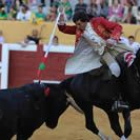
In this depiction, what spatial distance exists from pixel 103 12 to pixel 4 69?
114 inches

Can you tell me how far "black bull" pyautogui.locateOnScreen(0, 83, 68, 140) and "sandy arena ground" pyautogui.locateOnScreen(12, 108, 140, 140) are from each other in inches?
55.3

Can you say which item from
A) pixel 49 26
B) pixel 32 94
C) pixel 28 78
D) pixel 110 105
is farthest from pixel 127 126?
pixel 49 26

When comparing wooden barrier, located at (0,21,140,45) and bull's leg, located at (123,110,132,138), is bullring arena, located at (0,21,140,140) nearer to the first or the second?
wooden barrier, located at (0,21,140,45)

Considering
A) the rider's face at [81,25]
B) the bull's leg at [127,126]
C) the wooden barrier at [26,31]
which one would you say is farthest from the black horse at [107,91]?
the wooden barrier at [26,31]

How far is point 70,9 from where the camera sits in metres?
12.3

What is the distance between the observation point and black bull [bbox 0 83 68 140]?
14.7ft

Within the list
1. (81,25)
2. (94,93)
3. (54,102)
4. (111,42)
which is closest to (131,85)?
(94,93)

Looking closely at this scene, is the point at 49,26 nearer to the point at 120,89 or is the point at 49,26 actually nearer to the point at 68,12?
the point at 68,12

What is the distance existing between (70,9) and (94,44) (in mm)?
6095

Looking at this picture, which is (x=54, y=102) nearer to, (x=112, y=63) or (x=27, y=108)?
(x=27, y=108)

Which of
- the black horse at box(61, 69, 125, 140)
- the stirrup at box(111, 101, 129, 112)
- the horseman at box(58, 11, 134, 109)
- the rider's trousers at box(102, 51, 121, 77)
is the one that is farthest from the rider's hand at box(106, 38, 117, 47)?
the stirrup at box(111, 101, 129, 112)

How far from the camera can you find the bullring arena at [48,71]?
7.08m

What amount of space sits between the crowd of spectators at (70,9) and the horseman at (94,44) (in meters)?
5.17

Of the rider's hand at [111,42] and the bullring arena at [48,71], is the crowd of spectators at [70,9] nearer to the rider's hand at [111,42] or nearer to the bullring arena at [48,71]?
the bullring arena at [48,71]
